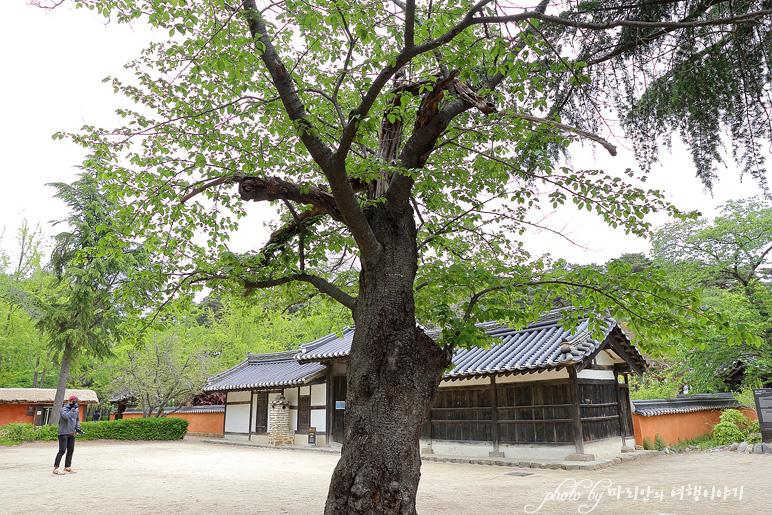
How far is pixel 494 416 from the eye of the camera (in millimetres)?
11828

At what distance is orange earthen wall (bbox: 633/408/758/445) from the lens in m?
13.4

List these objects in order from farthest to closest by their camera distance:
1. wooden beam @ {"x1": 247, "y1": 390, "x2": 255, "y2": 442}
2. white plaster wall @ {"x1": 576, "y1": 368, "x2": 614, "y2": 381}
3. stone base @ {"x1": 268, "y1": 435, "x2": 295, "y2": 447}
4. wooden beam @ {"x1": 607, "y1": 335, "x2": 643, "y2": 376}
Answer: wooden beam @ {"x1": 247, "y1": 390, "x2": 255, "y2": 442} → stone base @ {"x1": 268, "y1": 435, "x2": 295, "y2": 447} → wooden beam @ {"x1": 607, "y1": 335, "x2": 643, "y2": 376} → white plaster wall @ {"x1": 576, "y1": 368, "x2": 614, "y2": 381}

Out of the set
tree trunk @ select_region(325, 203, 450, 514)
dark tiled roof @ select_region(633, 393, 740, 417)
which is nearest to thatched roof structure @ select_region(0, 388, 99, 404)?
tree trunk @ select_region(325, 203, 450, 514)

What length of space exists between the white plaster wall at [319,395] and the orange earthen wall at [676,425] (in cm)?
1034

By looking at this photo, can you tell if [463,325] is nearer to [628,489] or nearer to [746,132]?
[746,132]

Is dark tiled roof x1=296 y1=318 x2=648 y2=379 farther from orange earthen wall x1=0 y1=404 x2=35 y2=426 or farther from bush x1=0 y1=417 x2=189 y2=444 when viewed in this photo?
orange earthen wall x1=0 y1=404 x2=35 y2=426

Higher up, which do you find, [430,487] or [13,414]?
[13,414]

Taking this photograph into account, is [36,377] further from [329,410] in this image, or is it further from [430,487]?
[430,487]

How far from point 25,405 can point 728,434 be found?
Result: 30.1 m

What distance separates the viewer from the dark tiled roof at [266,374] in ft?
56.6

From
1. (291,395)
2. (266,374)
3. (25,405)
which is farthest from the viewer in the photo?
(25,405)

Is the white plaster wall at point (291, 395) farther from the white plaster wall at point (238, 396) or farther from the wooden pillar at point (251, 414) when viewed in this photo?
the white plaster wall at point (238, 396)

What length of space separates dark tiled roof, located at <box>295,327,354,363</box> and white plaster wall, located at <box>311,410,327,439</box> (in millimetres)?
2024

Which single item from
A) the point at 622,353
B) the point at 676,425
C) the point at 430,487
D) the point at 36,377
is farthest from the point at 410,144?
the point at 36,377
